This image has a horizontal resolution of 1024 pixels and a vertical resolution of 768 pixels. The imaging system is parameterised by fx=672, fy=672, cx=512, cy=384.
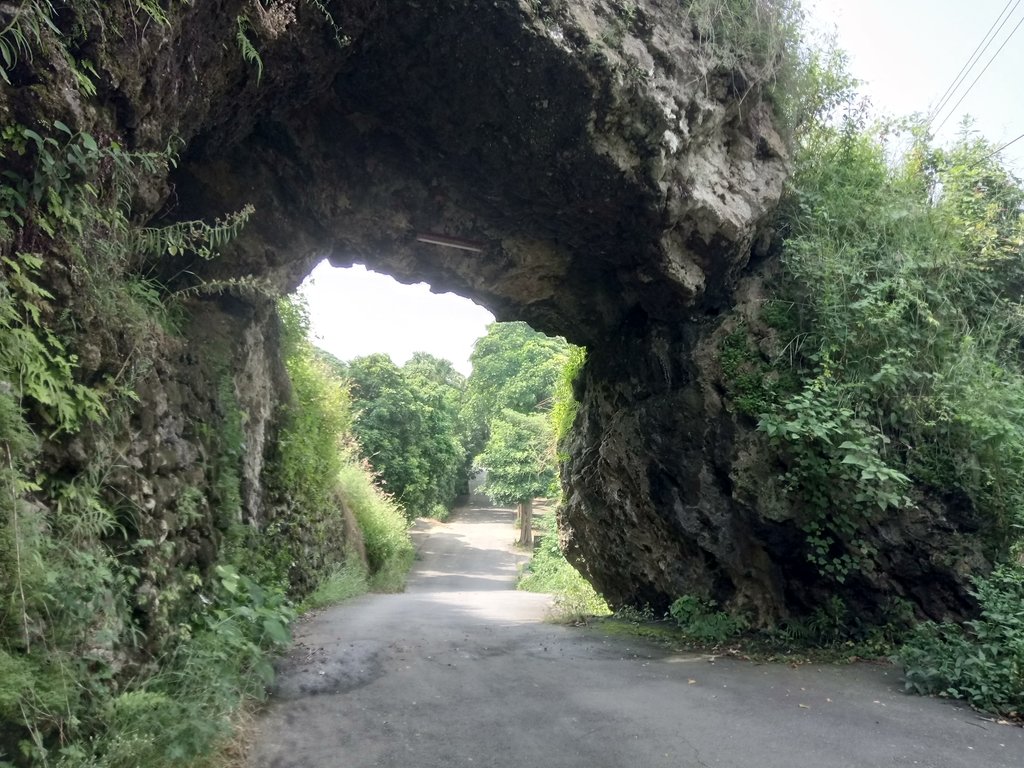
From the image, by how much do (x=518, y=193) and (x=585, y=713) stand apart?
479cm

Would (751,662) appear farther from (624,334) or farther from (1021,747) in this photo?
(624,334)

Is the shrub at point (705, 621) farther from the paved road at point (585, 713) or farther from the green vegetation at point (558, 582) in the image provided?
the green vegetation at point (558, 582)

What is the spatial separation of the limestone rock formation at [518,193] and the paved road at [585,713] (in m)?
1.45

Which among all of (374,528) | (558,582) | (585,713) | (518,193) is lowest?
(558,582)

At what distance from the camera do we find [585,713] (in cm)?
495

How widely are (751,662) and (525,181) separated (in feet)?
17.1

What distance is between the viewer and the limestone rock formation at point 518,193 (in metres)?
4.57

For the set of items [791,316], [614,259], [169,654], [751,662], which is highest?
[614,259]

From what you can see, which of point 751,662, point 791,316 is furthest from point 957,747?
point 791,316

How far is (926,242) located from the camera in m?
7.55

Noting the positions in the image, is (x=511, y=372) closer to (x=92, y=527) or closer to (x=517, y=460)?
(x=517, y=460)

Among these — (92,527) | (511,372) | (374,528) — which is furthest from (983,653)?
(511,372)

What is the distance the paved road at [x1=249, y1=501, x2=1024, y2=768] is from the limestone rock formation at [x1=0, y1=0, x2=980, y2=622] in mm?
1449

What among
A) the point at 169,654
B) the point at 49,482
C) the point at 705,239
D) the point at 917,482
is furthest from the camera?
the point at 705,239
